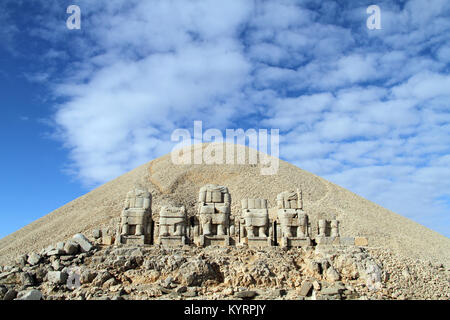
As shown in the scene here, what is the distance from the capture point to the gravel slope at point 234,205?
31.0m

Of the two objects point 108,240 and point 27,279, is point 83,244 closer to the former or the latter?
point 108,240

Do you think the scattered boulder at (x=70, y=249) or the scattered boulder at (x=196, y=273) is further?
the scattered boulder at (x=70, y=249)

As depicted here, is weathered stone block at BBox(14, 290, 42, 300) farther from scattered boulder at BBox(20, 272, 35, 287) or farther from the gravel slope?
the gravel slope

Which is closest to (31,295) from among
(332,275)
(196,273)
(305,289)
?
(196,273)

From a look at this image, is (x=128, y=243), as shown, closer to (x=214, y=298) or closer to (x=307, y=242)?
(x=214, y=298)

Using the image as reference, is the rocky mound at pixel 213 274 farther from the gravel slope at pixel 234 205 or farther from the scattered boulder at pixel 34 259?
the gravel slope at pixel 234 205

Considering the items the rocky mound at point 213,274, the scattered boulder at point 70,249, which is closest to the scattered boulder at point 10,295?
the rocky mound at point 213,274

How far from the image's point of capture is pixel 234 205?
3466 cm

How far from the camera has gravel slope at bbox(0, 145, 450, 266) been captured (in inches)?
1219

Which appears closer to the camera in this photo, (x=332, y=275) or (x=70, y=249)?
(x=332, y=275)

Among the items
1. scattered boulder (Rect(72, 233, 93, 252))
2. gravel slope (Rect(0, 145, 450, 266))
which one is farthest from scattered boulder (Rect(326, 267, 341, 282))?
gravel slope (Rect(0, 145, 450, 266))
